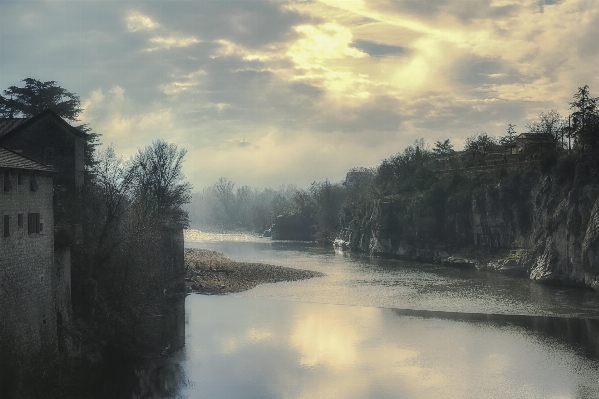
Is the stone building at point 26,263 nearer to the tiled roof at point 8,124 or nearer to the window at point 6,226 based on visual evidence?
the window at point 6,226

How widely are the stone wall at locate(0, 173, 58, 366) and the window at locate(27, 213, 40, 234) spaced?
0.16 meters

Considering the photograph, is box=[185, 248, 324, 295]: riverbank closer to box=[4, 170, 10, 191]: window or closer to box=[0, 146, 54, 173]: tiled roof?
box=[0, 146, 54, 173]: tiled roof

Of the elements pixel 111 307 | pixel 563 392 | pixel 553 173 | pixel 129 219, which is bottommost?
pixel 563 392

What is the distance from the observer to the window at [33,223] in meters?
24.4

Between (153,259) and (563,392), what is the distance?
2334 cm

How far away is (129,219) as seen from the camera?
132ft

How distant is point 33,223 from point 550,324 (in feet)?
104

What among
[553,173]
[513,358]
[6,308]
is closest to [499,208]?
[553,173]

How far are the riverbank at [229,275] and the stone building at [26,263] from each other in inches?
1121

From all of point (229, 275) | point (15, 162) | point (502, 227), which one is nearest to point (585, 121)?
point (502, 227)

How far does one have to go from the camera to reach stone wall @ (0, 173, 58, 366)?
73.5ft

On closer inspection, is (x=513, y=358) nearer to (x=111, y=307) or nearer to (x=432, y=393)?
(x=432, y=393)

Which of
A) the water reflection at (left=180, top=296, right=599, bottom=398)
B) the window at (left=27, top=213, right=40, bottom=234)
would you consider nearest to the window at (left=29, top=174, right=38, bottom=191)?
the window at (left=27, top=213, right=40, bottom=234)

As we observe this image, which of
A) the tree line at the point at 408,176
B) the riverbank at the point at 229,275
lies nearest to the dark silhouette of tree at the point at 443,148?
the tree line at the point at 408,176
